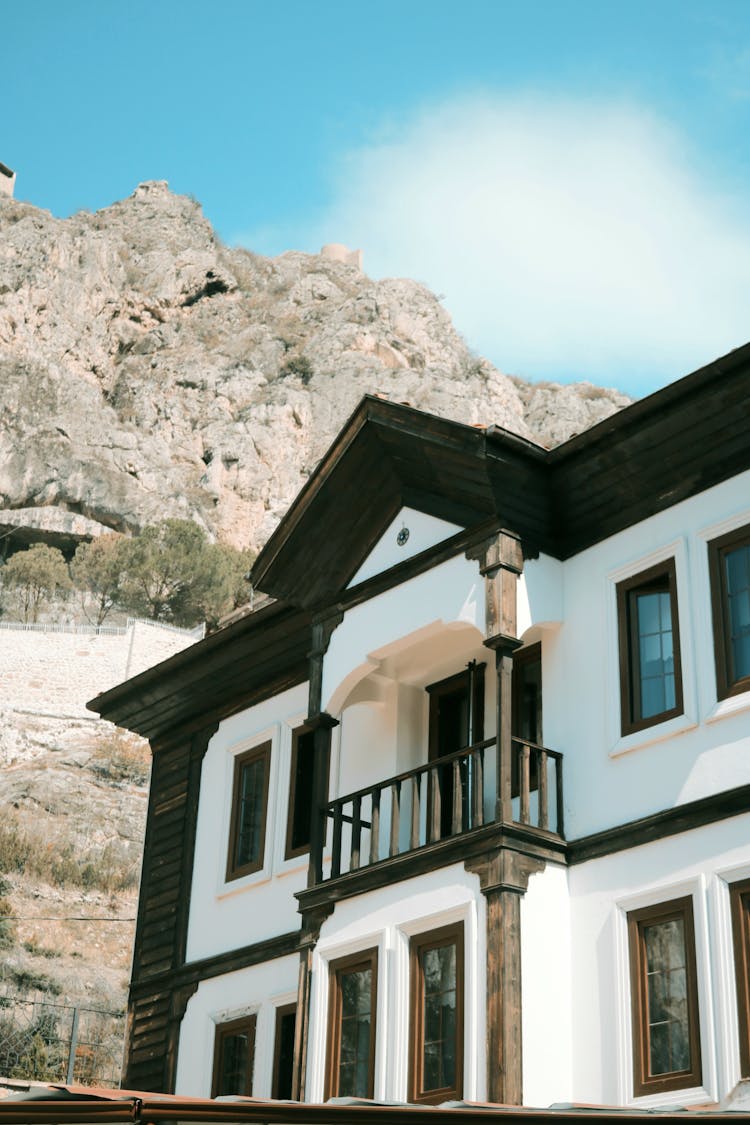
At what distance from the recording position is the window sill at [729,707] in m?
11.6

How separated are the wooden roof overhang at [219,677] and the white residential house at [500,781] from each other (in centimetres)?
9

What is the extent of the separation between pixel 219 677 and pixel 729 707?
26.6 ft

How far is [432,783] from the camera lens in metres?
13.5

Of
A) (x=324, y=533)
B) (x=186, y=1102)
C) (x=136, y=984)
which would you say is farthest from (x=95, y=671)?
(x=186, y=1102)

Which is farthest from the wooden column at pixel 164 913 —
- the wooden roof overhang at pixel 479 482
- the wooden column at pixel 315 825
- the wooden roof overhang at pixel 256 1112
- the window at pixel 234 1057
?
the wooden roof overhang at pixel 256 1112

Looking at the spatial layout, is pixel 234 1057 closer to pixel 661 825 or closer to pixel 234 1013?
pixel 234 1013

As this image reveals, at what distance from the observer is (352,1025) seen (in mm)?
13414

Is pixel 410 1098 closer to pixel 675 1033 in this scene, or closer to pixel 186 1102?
pixel 675 1033

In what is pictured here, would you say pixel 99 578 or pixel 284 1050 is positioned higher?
pixel 99 578

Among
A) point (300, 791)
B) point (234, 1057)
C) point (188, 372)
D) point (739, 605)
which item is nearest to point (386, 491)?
point (300, 791)

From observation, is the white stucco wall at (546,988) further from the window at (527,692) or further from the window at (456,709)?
the window at (456,709)

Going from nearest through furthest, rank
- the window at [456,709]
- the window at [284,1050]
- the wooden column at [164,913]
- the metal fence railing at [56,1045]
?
the window at [456,709] < the window at [284,1050] < the wooden column at [164,913] < the metal fence railing at [56,1045]

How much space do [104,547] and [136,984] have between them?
4899 centimetres

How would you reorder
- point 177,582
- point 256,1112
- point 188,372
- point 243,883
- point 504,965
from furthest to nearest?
1. point 188,372
2. point 177,582
3. point 243,883
4. point 504,965
5. point 256,1112
